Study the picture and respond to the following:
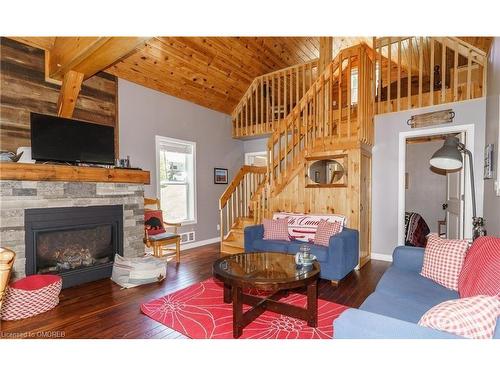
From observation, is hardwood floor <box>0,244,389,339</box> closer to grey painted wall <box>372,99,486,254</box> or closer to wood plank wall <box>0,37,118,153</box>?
grey painted wall <box>372,99,486,254</box>

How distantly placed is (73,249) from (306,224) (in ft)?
10.1

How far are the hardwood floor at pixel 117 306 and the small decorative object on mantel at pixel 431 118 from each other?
221 centimetres

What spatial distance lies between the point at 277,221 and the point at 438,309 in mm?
2920

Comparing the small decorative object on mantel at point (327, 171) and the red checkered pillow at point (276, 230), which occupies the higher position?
the small decorative object on mantel at point (327, 171)

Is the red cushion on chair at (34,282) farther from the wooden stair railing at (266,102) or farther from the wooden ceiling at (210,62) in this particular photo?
the wooden stair railing at (266,102)

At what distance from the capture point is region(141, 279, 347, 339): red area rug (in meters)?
2.10

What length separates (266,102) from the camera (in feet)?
18.8

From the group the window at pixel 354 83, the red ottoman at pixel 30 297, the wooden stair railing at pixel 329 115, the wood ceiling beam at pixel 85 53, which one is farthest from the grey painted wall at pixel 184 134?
the window at pixel 354 83

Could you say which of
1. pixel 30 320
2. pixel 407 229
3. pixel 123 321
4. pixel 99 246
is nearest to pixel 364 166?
pixel 407 229

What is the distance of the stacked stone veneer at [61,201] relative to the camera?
267 centimetres

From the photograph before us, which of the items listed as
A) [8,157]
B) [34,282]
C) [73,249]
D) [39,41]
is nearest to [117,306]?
[34,282]

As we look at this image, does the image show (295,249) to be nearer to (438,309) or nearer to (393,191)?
(393,191)

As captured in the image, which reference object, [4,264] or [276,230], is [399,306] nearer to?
[4,264]

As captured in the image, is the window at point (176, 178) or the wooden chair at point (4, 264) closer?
the wooden chair at point (4, 264)
